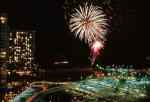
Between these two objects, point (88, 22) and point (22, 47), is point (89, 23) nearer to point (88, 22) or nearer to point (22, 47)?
point (88, 22)

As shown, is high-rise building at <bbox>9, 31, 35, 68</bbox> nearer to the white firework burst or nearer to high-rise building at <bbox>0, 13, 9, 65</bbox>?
high-rise building at <bbox>0, 13, 9, 65</bbox>

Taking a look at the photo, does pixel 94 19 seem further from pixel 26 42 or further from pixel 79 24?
pixel 26 42

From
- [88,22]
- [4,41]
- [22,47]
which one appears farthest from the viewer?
[22,47]

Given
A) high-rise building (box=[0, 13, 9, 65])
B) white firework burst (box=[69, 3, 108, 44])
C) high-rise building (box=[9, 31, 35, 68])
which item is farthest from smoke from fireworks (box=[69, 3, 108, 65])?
high-rise building (box=[0, 13, 9, 65])

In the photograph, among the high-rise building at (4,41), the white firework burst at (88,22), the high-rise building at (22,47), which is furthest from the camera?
the high-rise building at (22,47)

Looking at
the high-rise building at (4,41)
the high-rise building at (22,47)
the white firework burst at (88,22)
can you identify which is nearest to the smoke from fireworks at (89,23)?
the white firework burst at (88,22)

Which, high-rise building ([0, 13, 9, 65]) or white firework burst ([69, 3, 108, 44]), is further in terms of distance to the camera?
high-rise building ([0, 13, 9, 65])

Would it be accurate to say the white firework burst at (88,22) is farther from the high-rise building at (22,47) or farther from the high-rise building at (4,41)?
the high-rise building at (4,41)

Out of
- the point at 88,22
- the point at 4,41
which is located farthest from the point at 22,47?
the point at 88,22

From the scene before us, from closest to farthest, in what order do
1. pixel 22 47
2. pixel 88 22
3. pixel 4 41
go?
pixel 88 22, pixel 4 41, pixel 22 47
